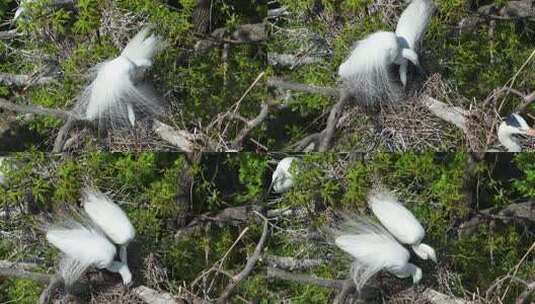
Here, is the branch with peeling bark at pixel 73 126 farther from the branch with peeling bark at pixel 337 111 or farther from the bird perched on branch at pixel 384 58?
the bird perched on branch at pixel 384 58

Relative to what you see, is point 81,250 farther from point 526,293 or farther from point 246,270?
point 526,293

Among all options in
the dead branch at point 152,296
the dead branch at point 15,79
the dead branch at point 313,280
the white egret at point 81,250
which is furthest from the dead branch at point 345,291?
the dead branch at point 15,79

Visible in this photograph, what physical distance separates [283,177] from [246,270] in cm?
24

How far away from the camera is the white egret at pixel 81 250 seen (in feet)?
6.25

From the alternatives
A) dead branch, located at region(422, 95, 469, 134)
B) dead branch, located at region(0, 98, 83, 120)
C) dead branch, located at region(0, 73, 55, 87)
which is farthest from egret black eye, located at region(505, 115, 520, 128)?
dead branch, located at region(0, 73, 55, 87)

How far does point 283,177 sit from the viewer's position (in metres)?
2.02

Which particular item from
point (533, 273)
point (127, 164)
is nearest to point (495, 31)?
point (533, 273)

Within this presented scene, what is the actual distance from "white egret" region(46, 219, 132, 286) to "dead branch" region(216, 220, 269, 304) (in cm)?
22

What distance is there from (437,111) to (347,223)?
0.33 meters

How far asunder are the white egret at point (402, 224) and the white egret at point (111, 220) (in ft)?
1.80

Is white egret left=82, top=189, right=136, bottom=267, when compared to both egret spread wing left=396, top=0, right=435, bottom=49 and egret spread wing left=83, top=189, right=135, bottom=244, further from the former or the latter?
egret spread wing left=396, top=0, right=435, bottom=49

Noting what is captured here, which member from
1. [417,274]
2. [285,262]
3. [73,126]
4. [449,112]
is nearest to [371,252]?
[417,274]

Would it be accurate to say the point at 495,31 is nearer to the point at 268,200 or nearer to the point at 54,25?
the point at 268,200

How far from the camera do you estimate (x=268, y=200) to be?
2.09 meters
